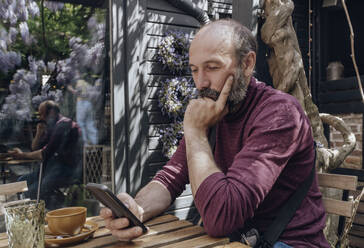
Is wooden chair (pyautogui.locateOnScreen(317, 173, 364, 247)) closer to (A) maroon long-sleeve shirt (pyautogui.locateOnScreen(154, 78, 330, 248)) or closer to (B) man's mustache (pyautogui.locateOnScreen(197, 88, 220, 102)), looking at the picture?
(A) maroon long-sleeve shirt (pyautogui.locateOnScreen(154, 78, 330, 248))

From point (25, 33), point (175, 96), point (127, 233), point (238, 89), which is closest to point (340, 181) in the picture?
point (238, 89)

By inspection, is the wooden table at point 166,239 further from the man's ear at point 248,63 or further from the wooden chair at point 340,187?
the wooden chair at point 340,187

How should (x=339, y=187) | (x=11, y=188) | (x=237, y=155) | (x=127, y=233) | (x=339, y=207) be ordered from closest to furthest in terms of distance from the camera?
(x=127, y=233) < (x=237, y=155) < (x=339, y=207) < (x=339, y=187) < (x=11, y=188)

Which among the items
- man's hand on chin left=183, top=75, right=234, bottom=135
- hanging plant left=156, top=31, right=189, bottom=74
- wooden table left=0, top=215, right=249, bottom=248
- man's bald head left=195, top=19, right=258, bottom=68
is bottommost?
wooden table left=0, top=215, right=249, bottom=248

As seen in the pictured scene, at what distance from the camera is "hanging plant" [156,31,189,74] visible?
3463 millimetres

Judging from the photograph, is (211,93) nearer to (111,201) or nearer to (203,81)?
(203,81)

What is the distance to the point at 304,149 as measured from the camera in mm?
1350

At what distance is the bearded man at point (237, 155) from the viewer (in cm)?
113

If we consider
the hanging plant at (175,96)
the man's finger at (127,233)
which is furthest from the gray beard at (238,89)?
the hanging plant at (175,96)

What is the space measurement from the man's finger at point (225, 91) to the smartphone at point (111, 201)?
57cm

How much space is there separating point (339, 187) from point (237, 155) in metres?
0.83

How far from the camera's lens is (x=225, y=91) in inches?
55.7

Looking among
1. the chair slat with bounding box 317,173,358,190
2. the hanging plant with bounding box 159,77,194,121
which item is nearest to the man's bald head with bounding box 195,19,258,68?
the chair slat with bounding box 317,173,358,190

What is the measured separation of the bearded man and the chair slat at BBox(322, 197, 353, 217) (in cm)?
28
